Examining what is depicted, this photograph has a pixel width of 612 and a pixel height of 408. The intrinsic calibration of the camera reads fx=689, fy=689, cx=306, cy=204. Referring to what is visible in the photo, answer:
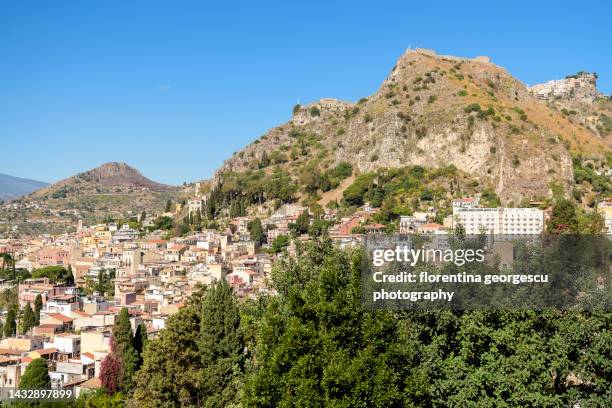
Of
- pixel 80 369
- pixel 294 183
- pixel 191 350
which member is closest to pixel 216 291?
pixel 191 350

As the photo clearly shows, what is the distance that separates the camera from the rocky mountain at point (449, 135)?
71.4 metres

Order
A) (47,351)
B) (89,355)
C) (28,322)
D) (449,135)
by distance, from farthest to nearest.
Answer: (449,135) < (28,322) < (47,351) < (89,355)

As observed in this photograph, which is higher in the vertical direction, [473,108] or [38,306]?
[473,108]

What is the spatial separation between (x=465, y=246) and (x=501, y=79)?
278 ft

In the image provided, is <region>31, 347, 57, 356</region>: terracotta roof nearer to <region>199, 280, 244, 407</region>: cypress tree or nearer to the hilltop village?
the hilltop village

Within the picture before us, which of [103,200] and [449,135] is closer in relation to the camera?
[449,135]

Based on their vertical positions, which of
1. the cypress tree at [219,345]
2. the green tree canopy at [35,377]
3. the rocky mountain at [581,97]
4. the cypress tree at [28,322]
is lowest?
the green tree canopy at [35,377]

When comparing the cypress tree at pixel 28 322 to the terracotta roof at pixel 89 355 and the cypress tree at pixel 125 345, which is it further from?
the cypress tree at pixel 125 345

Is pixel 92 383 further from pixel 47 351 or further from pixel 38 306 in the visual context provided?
pixel 38 306

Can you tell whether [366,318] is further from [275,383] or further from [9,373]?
[9,373]

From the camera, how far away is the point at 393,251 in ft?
40.5

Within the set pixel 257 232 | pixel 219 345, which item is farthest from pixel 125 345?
pixel 257 232

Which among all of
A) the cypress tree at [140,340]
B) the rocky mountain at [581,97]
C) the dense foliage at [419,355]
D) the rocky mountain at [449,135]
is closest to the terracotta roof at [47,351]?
the cypress tree at [140,340]

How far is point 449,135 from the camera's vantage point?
2972 inches
